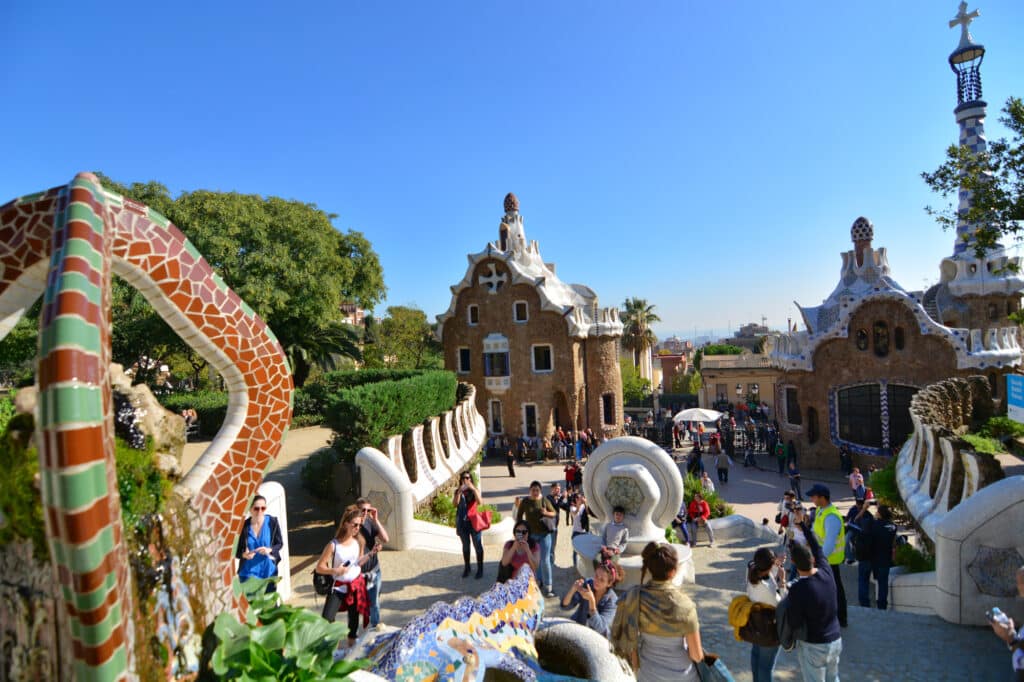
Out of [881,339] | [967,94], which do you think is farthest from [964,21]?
[881,339]

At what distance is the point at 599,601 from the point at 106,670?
3.33 m

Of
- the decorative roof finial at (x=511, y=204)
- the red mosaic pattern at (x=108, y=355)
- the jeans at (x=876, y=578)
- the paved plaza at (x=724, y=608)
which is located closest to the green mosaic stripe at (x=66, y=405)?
the red mosaic pattern at (x=108, y=355)

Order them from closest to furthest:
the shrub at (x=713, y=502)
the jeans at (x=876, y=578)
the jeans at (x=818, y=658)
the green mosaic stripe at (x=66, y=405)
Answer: the green mosaic stripe at (x=66, y=405) < the jeans at (x=818, y=658) < the jeans at (x=876, y=578) < the shrub at (x=713, y=502)

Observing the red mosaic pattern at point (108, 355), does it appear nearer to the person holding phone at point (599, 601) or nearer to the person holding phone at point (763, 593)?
the person holding phone at point (599, 601)

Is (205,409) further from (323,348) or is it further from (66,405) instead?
(66,405)

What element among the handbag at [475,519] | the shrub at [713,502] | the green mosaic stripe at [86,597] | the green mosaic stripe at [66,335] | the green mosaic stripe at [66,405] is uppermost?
the green mosaic stripe at [66,335]

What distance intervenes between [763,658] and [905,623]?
2.60m

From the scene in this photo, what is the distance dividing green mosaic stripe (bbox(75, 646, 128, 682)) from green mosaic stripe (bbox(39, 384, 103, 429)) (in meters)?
0.82

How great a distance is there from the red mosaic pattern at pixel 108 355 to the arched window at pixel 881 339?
2268 centimetres

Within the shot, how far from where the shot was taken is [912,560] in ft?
24.9

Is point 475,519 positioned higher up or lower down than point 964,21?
lower down

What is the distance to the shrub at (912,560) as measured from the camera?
7422mm

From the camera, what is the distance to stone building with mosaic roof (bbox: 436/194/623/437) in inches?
1016

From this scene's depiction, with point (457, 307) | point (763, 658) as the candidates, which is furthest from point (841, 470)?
point (763, 658)
